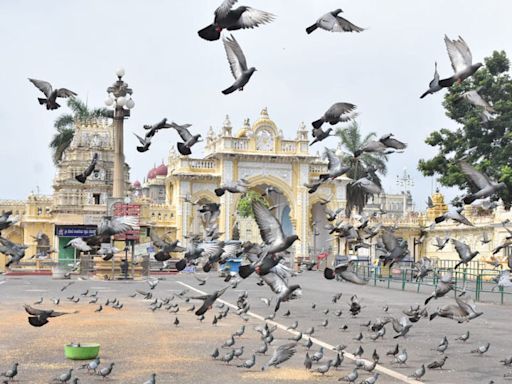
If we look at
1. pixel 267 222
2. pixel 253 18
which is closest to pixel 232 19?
pixel 253 18

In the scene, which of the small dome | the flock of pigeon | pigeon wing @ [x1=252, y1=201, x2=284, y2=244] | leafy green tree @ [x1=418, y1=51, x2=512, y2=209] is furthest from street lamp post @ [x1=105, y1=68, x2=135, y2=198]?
the small dome

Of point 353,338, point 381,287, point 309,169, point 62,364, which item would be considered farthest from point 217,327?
point 309,169

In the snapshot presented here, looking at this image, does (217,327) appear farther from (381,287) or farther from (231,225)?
(231,225)

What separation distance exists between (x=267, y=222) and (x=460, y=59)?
2.93 m

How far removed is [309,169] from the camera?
63094 mm

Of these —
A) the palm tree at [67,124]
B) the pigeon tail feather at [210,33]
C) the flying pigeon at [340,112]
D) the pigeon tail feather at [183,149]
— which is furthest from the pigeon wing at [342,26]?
the palm tree at [67,124]

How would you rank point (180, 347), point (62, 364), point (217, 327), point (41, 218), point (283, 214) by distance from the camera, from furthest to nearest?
point (283, 214)
point (41, 218)
point (217, 327)
point (180, 347)
point (62, 364)

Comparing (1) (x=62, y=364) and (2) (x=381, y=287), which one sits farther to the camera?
(2) (x=381, y=287)

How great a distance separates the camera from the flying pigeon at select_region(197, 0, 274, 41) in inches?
302

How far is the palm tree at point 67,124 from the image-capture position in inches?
2355

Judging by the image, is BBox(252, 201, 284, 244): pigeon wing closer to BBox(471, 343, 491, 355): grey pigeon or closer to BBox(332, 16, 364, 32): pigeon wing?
BBox(332, 16, 364, 32): pigeon wing

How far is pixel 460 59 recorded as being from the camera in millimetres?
9359

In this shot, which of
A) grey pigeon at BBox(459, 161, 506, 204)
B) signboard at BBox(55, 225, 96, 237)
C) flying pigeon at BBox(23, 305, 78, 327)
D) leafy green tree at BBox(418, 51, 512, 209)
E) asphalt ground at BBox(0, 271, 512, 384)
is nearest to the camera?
asphalt ground at BBox(0, 271, 512, 384)

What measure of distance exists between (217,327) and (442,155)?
19975mm
